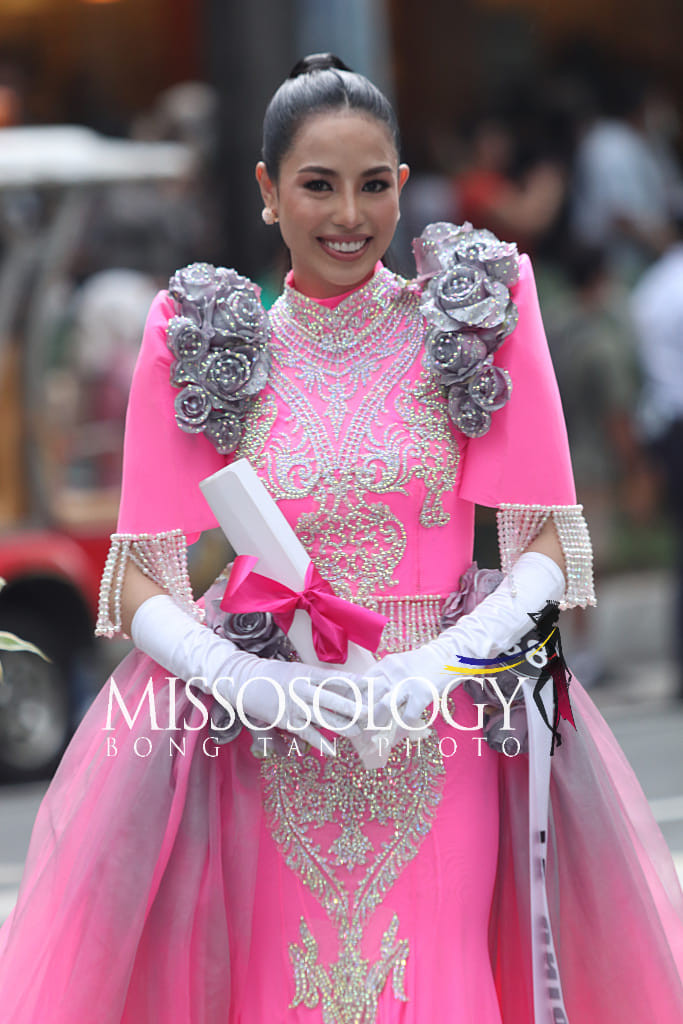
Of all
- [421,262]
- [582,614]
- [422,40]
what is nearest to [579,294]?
[582,614]

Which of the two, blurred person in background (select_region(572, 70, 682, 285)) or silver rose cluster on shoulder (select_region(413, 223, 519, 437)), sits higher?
blurred person in background (select_region(572, 70, 682, 285))

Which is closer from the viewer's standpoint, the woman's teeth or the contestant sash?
the contestant sash

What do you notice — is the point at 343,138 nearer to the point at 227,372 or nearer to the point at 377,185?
the point at 377,185

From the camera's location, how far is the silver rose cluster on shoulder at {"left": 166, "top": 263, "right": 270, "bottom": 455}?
2854 mm

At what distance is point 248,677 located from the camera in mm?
2736

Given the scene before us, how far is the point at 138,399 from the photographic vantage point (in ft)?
9.52

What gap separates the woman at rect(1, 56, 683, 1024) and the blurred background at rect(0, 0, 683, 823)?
306 cm

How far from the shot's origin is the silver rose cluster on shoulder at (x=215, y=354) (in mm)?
2854

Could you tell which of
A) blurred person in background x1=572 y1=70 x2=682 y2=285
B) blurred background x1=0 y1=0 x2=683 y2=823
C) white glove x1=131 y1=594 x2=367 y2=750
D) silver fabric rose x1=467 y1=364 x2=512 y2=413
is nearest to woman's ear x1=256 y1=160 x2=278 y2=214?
silver fabric rose x1=467 y1=364 x2=512 y2=413

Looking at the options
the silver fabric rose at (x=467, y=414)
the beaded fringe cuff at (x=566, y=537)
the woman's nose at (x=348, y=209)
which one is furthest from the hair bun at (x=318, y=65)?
the beaded fringe cuff at (x=566, y=537)

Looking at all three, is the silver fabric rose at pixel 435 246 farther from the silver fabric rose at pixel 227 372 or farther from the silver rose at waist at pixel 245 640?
the silver rose at waist at pixel 245 640

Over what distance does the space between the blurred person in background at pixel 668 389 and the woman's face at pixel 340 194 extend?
471cm

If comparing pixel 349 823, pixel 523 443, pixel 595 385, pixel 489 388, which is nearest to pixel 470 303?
pixel 489 388

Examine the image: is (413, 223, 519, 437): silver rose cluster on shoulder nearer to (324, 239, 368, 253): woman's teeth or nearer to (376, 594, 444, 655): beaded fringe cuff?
(324, 239, 368, 253): woman's teeth
